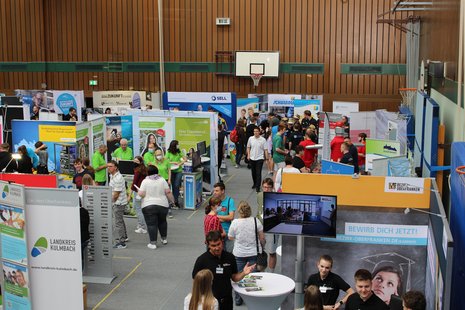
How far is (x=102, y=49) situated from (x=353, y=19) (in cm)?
1097

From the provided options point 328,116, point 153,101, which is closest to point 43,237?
point 328,116

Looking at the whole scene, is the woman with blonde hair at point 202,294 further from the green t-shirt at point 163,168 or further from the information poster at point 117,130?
the information poster at point 117,130

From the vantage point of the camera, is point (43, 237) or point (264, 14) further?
point (264, 14)

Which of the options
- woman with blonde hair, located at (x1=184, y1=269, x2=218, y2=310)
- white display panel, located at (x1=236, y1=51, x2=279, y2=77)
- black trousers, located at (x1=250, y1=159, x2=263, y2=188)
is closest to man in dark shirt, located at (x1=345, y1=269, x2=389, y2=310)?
woman with blonde hair, located at (x1=184, y1=269, x2=218, y2=310)

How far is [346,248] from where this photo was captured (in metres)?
6.14

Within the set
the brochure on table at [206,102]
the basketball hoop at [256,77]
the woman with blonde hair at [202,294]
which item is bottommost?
the woman with blonde hair at [202,294]

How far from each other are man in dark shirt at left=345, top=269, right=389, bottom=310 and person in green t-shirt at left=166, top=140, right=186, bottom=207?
7436mm

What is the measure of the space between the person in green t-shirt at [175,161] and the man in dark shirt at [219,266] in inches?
262

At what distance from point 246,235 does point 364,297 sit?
2085mm

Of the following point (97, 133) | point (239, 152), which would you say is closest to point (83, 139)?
point (97, 133)

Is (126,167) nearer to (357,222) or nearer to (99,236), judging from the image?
(99,236)

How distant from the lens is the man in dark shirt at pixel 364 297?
4.93 meters

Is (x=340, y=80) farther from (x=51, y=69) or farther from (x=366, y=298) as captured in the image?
(x=366, y=298)

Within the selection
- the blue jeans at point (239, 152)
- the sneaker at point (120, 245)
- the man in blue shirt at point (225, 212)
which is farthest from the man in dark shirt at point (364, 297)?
the blue jeans at point (239, 152)
